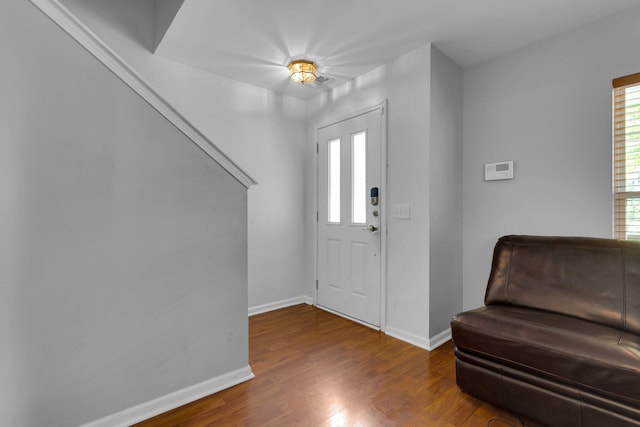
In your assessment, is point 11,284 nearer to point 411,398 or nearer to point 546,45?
point 411,398

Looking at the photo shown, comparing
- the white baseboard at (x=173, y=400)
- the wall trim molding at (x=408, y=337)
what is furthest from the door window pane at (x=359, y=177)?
the white baseboard at (x=173, y=400)

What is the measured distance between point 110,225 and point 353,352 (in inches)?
76.5

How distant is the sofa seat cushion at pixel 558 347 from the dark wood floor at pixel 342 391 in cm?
35

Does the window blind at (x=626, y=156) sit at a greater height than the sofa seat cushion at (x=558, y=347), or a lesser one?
greater

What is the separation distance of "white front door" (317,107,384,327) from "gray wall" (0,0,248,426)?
1.56 meters

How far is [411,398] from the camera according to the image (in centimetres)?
183

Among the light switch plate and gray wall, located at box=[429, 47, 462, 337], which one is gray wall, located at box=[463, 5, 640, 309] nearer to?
gray wall, located at box=[429, 47, 462, 337]

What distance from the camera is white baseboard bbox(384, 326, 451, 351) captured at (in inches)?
98.5

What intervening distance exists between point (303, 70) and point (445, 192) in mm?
1735

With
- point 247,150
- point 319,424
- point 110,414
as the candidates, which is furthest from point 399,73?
point 110,414

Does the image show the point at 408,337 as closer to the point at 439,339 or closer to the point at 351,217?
the point at 439,339

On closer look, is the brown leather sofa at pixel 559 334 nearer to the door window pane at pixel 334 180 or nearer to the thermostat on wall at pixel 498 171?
the thermostat on wall at pixel 498 171

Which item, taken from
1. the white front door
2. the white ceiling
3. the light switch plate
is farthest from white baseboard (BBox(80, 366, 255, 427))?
the white ceiling

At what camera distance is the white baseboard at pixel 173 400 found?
1541 millimetres
